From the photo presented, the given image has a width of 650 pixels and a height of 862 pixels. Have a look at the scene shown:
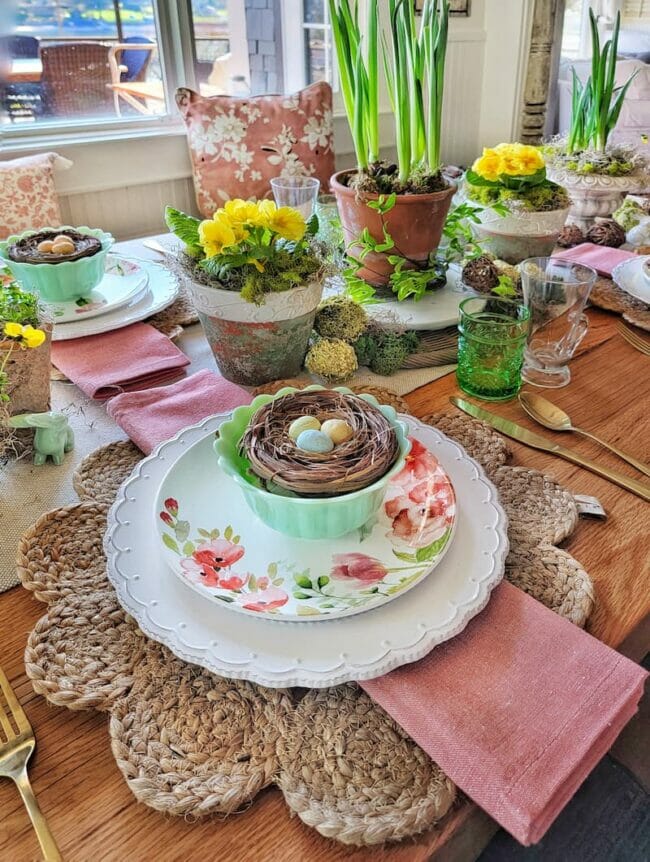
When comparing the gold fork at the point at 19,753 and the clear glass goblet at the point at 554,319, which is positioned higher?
the clear glass goblet at the point at 554,319

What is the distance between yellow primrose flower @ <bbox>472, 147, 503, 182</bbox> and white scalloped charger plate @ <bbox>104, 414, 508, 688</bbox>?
73cm

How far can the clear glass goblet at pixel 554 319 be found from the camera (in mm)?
887

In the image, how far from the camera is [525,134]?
2943mm

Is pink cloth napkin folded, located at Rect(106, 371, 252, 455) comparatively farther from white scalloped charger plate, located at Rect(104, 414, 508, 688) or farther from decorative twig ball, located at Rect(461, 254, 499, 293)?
decorative twig ball, located at Rect(461, 254, 499, 293)

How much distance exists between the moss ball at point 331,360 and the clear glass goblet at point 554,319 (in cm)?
24

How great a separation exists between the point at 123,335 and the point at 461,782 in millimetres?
770

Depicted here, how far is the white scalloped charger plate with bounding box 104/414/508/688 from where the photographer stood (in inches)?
18.5

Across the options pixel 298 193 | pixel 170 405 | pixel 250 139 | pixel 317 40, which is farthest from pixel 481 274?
pixel 317 40

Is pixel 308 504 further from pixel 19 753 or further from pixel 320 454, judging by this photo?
pixel 19 753

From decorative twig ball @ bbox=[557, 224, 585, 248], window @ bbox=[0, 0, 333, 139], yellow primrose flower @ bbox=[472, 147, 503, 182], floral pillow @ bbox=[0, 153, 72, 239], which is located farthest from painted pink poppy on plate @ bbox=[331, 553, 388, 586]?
window @ bbox=[0, 0, 333, 139]

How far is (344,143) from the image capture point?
2473 millimetres

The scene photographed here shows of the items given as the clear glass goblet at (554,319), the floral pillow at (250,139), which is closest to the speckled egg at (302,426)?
the clear glass goblet at (554,319)

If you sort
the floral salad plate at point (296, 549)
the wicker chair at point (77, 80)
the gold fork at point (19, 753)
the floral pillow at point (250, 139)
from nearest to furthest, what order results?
1. the gold fork at point (19, 753)
2. the floral salad plate at point (296, 549)
3. the floral pillow at point (250, 139)
4. the wicker chair at point (77, 80)

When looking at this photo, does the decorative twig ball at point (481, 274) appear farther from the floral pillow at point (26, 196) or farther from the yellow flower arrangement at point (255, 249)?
the floral pillow at point (26, 196)
